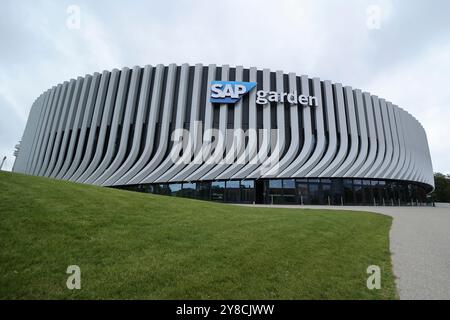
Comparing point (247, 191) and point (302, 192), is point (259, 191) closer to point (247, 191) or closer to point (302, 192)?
point (247, 191)

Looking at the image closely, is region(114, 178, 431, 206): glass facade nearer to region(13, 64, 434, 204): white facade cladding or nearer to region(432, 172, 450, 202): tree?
region(13, 64, 434, 204): white facade cladding

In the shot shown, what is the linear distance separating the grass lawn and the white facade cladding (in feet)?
74.5

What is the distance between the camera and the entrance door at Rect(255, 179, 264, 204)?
31403 millimetres

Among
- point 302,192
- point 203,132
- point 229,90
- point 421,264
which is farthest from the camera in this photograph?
point 229,90

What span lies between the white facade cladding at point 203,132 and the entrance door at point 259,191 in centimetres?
120

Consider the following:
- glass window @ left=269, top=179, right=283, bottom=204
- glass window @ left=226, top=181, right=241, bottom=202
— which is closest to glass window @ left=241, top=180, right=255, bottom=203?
glass window @ left=226, top=181, right=241, bottom=202

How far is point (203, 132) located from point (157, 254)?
2772 cm

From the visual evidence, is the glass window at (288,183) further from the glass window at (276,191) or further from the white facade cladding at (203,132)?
the white facade cladding at (203,132)

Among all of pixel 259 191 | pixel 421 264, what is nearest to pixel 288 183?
pixel 259 191

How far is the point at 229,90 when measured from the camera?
3416cm

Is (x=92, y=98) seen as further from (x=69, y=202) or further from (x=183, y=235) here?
(x=183, y=235)

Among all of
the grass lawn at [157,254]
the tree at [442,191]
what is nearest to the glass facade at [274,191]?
the grass lawn at [157,254]

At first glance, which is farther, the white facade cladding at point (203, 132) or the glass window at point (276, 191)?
the white facade cladding at point (203, 132)

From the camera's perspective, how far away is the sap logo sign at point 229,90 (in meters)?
33.8
